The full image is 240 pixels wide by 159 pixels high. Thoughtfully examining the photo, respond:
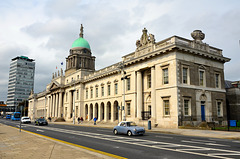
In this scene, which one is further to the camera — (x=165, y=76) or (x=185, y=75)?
(x=165, y=76)

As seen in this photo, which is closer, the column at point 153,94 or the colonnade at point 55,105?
the column at point 153,94

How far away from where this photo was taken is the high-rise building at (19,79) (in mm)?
161750

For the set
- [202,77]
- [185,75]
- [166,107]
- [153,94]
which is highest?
[185,75]

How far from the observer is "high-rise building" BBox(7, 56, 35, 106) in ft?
531

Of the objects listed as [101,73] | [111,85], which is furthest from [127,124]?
[101,73]

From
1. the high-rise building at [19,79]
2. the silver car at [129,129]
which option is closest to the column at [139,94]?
the silver car at [129,129]

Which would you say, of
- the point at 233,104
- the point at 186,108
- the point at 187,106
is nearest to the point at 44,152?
the point at 186,108

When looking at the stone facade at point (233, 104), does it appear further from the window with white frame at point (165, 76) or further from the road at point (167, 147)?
the road at point (167, 147)

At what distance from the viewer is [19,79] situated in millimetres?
162875

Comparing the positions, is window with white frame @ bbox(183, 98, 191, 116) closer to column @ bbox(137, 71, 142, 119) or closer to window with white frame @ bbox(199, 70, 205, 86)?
window with white frame @ bbox(199, 70, 205, 86)

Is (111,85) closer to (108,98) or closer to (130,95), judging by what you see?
(108,98)

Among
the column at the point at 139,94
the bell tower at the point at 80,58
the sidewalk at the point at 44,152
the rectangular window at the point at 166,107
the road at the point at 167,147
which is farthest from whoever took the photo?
the bell tower at the point at 80,58

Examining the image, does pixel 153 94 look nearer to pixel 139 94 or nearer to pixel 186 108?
pixel 139 94

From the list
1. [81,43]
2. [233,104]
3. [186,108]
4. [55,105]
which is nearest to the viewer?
[186,108]
